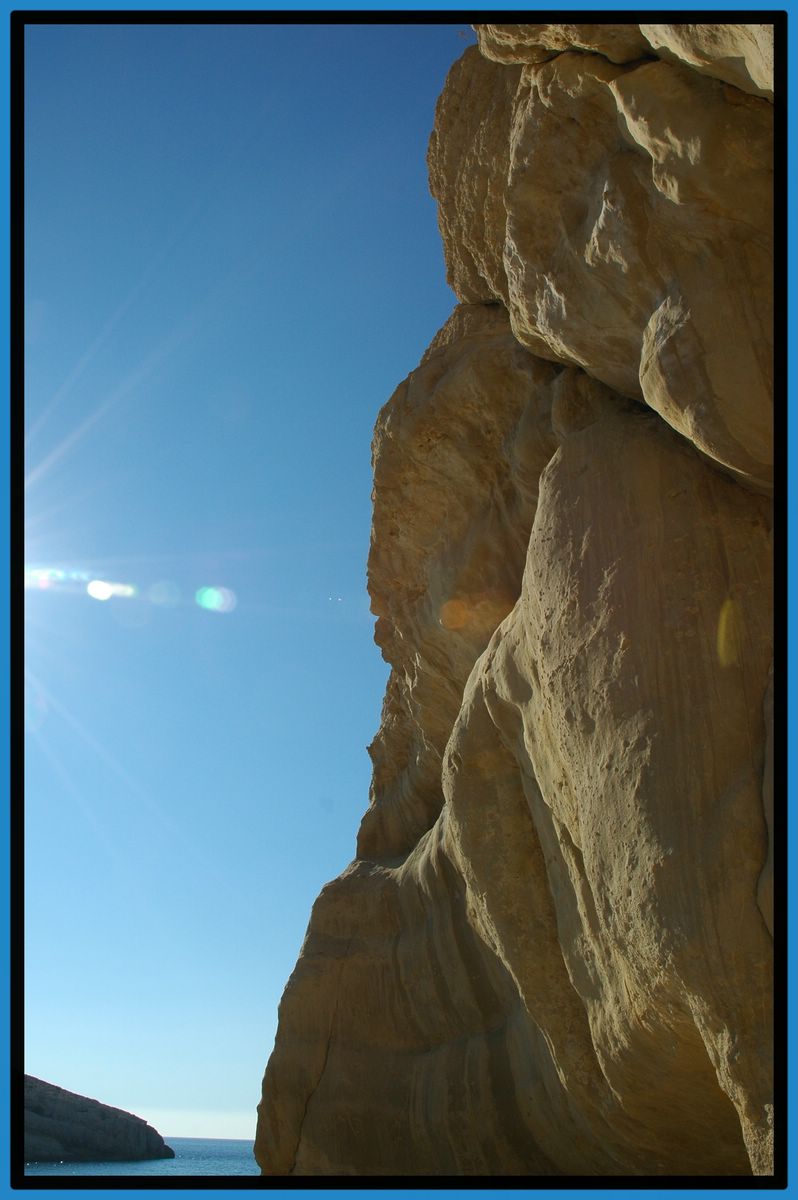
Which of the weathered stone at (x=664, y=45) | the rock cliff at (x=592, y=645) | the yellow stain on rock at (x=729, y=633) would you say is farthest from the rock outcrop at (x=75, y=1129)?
the weathered stone at (x=664, y=45)

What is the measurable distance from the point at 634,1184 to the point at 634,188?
7262 mm

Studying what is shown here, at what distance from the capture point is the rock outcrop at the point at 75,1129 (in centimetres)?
3322

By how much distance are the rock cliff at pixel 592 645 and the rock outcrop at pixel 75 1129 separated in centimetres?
2499

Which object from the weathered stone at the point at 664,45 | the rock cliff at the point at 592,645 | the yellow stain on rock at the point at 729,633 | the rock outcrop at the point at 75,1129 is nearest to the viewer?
the weathered stone at the point at 664,45

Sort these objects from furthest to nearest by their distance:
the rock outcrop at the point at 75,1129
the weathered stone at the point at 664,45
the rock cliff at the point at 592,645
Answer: the rock outcrop at the point at 75,1129, the rock cliff at the point at 592,645, the weathered stone at the point at 664,45

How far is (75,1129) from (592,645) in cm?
3574

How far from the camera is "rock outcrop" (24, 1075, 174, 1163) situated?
3322 centimetres

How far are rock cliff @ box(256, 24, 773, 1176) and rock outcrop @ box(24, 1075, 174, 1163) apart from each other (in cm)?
2499

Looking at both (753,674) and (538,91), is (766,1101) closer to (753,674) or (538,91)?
(753,674)

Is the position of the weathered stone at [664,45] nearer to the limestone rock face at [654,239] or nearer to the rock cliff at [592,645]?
the rock cliff at [592,645]

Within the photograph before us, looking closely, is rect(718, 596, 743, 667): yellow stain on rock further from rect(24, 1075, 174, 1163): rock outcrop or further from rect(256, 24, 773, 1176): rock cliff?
rect(24, 1075, 174, 1163): rock outcrop

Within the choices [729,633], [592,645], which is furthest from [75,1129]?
[729,633]

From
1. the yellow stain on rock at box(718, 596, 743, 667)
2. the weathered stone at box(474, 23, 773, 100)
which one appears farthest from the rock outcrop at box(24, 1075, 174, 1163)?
the weathered stone at box(474, 23, 773, 100)

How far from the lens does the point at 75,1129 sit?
35844mm
